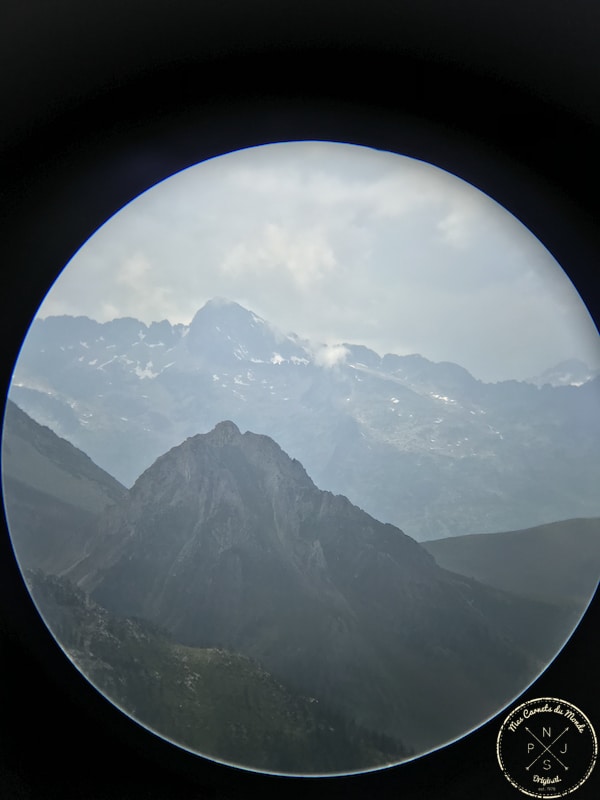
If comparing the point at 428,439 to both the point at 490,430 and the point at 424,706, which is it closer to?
the point at 490,430

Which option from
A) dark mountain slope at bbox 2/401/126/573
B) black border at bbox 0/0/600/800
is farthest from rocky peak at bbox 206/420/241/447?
black border at bbox 0/0/600/800

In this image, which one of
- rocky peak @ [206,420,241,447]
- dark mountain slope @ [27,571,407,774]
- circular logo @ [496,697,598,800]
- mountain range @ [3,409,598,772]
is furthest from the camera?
rocky peak @ [206,420,241,447]

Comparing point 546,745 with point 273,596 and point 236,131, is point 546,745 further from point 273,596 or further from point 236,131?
point 273,596

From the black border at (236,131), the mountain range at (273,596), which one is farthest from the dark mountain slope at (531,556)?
the black border at (236,131)

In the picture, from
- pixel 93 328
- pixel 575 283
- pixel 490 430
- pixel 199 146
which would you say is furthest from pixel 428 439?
pixel 199 146

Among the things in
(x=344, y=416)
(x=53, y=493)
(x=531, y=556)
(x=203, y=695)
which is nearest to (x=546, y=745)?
(x=203, y=695)

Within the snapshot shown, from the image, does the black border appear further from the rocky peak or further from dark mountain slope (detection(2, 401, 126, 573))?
the rocky peak
